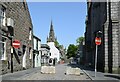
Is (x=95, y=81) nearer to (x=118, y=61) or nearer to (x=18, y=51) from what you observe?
(x=118, y=61)

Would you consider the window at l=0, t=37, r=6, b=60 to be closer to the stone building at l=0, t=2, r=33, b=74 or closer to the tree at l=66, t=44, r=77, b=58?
the stone building at l=0, t=2, r=33, b=74

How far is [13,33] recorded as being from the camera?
2909 centimetres

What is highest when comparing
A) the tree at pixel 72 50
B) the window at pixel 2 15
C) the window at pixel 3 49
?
the window at pixel 2 15

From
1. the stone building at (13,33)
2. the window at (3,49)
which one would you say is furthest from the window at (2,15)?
the window at (3,49)

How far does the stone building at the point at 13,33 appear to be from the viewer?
25828 mm

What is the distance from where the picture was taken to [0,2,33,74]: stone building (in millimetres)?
25828

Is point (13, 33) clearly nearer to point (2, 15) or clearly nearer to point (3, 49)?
point (3, 49)

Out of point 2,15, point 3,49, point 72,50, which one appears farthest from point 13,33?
point 72,50

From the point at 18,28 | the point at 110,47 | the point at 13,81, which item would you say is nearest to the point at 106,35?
the point at 110,47

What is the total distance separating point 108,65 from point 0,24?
12333 millimetres

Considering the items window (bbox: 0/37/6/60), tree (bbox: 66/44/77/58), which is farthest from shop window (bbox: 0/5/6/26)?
tree (bbox: 66/44/77/58)

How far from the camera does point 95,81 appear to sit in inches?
781

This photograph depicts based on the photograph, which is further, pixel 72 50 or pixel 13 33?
pixel 72 50

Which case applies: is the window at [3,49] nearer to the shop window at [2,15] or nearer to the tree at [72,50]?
the shop window at [2,15]
